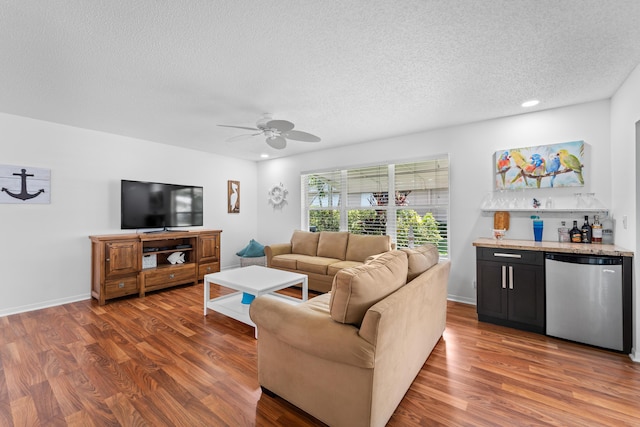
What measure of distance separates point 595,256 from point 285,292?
142 inches

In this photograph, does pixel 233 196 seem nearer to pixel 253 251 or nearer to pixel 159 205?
pixel 253 251

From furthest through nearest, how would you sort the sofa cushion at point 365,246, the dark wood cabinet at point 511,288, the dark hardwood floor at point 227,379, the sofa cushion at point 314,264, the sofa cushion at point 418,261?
the sofa cushion at point 365,246 < the sofa cushion at point 314,264 < the dark wood cabinet at point 511,288 < the sofa cushion at point 418,261 < the dark hardwood floor at point 227,379

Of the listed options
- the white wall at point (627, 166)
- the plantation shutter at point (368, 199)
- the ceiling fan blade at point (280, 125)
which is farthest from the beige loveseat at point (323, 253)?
the white wall at point (627, 166)

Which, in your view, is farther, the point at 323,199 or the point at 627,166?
the point at 323,199

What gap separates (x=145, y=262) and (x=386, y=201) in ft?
12.7

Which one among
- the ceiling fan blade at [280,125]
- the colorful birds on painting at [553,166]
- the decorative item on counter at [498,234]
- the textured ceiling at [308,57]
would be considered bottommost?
the decorative item on counter at [498,234]

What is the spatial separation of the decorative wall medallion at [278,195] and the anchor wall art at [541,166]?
12.6 ft

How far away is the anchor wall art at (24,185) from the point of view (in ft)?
11.0

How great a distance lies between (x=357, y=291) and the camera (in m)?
1.50

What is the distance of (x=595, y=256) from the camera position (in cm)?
255

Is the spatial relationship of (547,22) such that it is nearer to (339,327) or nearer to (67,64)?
(339,327)

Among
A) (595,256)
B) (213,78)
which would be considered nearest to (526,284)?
(595,256)

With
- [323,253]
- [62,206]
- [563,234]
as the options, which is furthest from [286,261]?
[563,234]

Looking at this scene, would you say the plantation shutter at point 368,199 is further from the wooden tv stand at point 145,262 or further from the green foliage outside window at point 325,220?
the wooden tv stand at point 145,262
